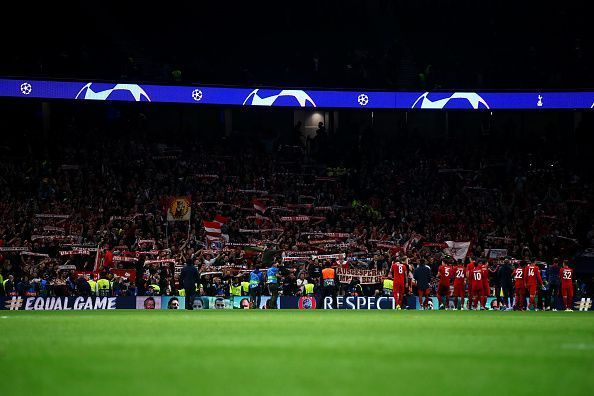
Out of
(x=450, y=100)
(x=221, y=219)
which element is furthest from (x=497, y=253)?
(x=221, y=219)

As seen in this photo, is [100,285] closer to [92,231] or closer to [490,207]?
[92,231]

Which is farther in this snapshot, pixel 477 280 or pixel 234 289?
pixel 234 289

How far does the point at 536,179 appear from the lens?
4572 cm

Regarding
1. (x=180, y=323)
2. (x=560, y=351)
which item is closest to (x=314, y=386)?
(x=560, y=351)

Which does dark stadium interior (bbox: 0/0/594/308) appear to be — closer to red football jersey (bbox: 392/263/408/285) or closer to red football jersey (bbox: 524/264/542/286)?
red football jersey (bbox: 524/264/542/286)

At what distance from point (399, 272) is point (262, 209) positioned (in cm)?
1030

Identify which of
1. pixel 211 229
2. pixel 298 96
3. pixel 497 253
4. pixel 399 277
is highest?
pixel 298 96

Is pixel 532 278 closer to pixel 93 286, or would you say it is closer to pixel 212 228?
pixel 212 228

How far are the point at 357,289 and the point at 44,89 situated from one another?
18.1m

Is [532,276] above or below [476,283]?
above

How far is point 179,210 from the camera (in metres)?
40.3

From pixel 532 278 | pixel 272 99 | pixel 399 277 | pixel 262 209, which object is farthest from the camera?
pixel 272 99

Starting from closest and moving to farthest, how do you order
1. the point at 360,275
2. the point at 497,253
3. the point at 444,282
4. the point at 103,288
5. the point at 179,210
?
the point at 444,282 < the point at 103,288 < the point at 360,275 < the point at 497,253 < the point at 179,210

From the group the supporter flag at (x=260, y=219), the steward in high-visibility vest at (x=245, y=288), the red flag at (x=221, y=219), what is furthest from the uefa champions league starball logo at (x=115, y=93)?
the steward in high-visibility vest at (x=245, y=288)
